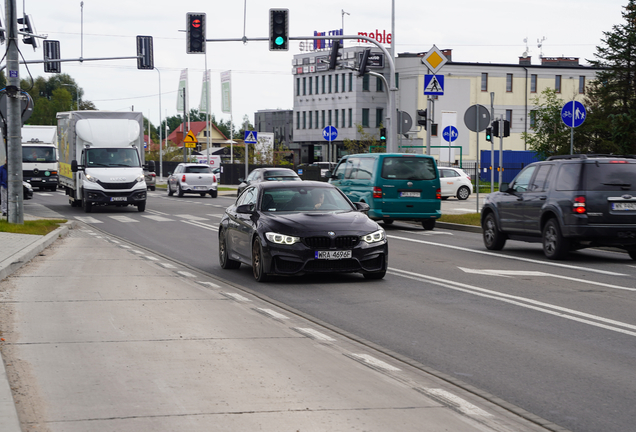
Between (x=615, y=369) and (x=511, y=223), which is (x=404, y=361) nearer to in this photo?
(x=615, y=369)

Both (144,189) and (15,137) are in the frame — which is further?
(144,189)

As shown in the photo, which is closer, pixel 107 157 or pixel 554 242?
pixel 554 242

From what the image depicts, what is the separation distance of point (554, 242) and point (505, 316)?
21.0ft

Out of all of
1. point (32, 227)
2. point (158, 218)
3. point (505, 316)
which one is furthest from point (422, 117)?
point (505, 316)

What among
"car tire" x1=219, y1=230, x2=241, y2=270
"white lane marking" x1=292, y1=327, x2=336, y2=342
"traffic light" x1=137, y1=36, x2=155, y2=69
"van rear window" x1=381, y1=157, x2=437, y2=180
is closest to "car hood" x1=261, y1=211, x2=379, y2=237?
"car tire" x1=219, y1=230, x2=241, y2=270

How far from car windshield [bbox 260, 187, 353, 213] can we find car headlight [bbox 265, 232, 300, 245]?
96cm

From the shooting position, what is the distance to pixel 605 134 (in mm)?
40219

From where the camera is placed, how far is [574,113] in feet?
71.6

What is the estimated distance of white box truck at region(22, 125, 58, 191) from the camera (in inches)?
2005

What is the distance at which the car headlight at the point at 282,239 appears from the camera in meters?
12.2

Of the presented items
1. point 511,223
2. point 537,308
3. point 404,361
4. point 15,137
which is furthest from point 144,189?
point 404,361

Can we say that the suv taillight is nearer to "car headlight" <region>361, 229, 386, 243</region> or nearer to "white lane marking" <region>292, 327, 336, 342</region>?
"car headlight" <region>361, 229, 386, 243</region>

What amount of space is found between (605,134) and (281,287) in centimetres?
3122

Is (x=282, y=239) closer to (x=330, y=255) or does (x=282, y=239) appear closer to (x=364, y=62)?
(x=330, y=255)
